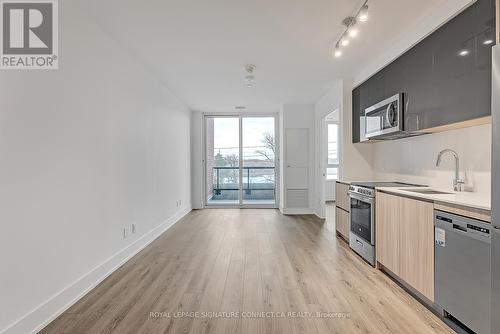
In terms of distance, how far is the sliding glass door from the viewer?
7.17 m

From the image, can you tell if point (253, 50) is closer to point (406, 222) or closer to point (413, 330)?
point (406, 222)

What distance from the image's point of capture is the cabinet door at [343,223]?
3.89m

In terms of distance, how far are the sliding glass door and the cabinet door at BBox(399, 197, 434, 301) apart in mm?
4727

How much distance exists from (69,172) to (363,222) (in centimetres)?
321

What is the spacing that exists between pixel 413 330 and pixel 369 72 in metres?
3.16

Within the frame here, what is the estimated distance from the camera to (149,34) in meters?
2.88

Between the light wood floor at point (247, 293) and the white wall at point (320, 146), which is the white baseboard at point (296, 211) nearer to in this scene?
the white wall at point (320, 146)

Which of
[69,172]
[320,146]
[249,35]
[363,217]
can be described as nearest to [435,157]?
[363,217]

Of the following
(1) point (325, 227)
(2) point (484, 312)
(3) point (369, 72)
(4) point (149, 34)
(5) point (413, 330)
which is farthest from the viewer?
(1) point (325, 227)

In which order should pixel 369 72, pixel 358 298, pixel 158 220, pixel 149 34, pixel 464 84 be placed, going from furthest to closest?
pixel 158 220 → pixel 369 72 → pixel 149 34 → pixel 358 298 → pixel 464 84

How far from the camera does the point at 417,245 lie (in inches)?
90.5

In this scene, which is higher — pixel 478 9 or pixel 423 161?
pixel 478 9

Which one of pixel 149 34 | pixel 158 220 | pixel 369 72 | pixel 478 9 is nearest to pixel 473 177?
pixel 478 9

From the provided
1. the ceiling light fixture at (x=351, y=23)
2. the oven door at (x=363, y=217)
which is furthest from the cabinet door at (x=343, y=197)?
the ceiling light fixture at (x=351, y=23)
